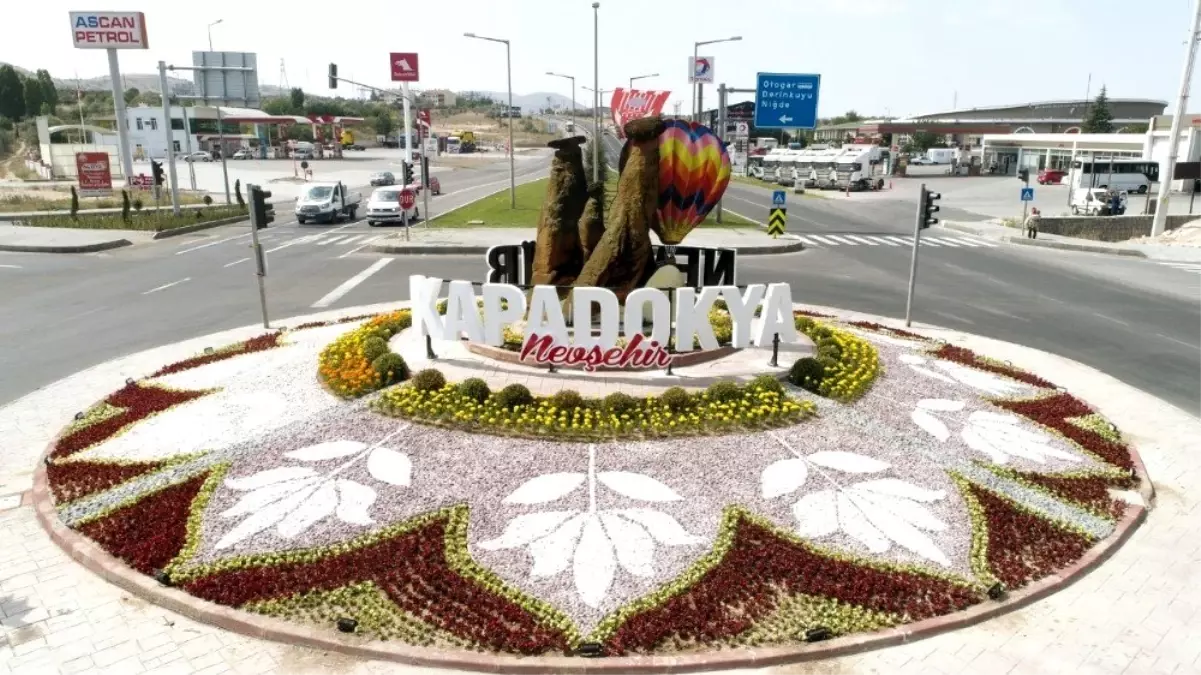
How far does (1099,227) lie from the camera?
1855 inches

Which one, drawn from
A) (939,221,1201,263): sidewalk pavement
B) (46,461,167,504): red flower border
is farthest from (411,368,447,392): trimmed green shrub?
(939,221,1201,263): sidewalk pavement

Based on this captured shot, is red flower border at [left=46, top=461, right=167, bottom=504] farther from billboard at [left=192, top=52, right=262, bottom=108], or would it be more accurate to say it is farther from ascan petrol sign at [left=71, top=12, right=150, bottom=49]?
billboard at [left=192, top=52, right=262, bottom=108]

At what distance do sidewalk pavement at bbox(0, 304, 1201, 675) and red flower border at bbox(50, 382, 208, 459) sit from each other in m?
1.74

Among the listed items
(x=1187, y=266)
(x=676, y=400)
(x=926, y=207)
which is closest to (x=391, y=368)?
(x=676, y=400)

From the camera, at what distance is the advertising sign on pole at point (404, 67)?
6944 cm

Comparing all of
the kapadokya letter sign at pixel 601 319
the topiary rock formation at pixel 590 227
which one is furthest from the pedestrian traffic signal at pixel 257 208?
the topiary rock formation at pixel 590 227

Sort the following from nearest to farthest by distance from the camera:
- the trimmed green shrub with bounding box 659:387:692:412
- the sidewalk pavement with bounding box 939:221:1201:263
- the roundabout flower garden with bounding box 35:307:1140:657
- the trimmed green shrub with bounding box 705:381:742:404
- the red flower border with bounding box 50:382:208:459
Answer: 1. the roundabout flower garden with bounding box 35:307:1140:657
2. the trimmed green shrub with bounding box 659:387:692:412
3. the red flower border with bounding box 50:382:208:459
4. the trimmed green shrub with bounding box 705:381:742:404
5. the sidewalk pavement with bounding box 939:221:1201:263

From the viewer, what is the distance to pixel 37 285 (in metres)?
28.9

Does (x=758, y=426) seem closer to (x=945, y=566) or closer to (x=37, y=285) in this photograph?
(x=945, y=566)

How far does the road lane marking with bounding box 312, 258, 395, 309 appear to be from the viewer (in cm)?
2630

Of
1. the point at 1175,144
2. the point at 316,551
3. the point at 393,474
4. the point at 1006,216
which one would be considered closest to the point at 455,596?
the point at 316,551

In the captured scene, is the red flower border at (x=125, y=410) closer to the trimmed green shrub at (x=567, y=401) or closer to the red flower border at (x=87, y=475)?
the red flower border at (x=87, y=475)

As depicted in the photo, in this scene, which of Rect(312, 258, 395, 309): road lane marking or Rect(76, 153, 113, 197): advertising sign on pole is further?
Rect(76, 153, 113, 197): advertising sign on pole

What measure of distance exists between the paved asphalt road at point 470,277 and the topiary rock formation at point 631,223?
10912mm
